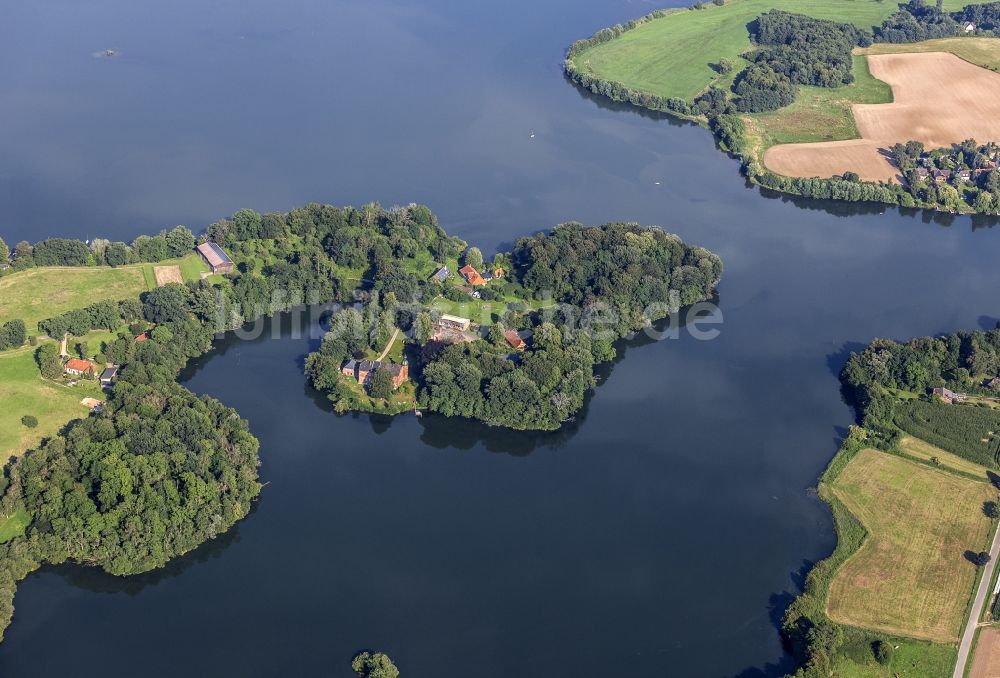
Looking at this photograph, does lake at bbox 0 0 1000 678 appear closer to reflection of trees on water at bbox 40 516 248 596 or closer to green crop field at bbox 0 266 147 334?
reflection of trees on water at bbox 40 516 248 596

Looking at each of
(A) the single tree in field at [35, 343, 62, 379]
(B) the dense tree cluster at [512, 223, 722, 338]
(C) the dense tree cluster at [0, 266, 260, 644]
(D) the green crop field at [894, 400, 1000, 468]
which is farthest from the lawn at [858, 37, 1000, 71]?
(A) the single tree in field at [35, 343, 62, 379]

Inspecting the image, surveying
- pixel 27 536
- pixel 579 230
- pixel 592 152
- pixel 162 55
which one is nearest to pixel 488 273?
pixel 579 230

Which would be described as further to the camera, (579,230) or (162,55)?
(162,55)

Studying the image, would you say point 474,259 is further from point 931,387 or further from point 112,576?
point 112,576

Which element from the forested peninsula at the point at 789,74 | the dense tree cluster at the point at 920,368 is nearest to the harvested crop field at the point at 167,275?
the dense tree cluster at the point at 920,368

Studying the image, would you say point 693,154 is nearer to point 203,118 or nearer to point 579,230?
point 579,230

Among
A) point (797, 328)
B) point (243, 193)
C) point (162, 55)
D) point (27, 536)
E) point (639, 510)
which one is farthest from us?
point (162, 55)

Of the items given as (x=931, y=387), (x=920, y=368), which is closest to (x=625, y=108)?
(x=920, y=368)
